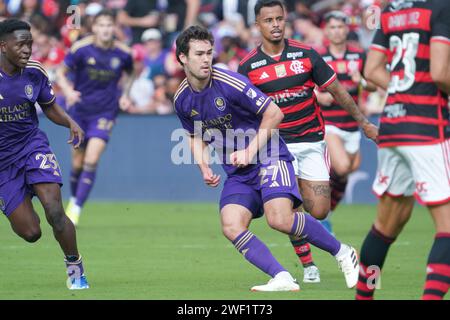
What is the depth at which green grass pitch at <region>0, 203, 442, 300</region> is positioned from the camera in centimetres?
862

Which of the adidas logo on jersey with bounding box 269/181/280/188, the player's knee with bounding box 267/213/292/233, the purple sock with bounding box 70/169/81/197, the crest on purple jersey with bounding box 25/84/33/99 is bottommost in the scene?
the purple sock with bounding box 70/169/81/197

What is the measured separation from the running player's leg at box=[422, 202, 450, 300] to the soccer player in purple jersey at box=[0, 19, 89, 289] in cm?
329

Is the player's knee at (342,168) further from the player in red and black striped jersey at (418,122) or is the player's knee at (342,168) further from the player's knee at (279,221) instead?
the player in red and black striped jersey at (418,122)

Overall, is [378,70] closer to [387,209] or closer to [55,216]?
[387,209]

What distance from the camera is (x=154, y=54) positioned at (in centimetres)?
2088

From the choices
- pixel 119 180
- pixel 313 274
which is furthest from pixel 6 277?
pixel 119 180

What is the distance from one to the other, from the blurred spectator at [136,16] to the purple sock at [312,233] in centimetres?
1418

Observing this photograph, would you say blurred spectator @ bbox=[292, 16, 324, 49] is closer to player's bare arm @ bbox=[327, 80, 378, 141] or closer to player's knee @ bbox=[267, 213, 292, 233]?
player's bare arm @ bbox=[327, 80, 378, 141]

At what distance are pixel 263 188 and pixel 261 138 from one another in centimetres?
54

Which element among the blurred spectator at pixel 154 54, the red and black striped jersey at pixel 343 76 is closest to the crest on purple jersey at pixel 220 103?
the red and black striped jersey at pixel 343 76

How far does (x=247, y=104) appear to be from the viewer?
8.59 m

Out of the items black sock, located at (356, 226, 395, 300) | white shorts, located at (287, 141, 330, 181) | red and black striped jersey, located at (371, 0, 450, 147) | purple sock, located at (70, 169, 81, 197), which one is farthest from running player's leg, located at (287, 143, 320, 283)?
purple sock, located at (70, 169, 81, 197)

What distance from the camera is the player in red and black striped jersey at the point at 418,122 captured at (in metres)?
6.62
